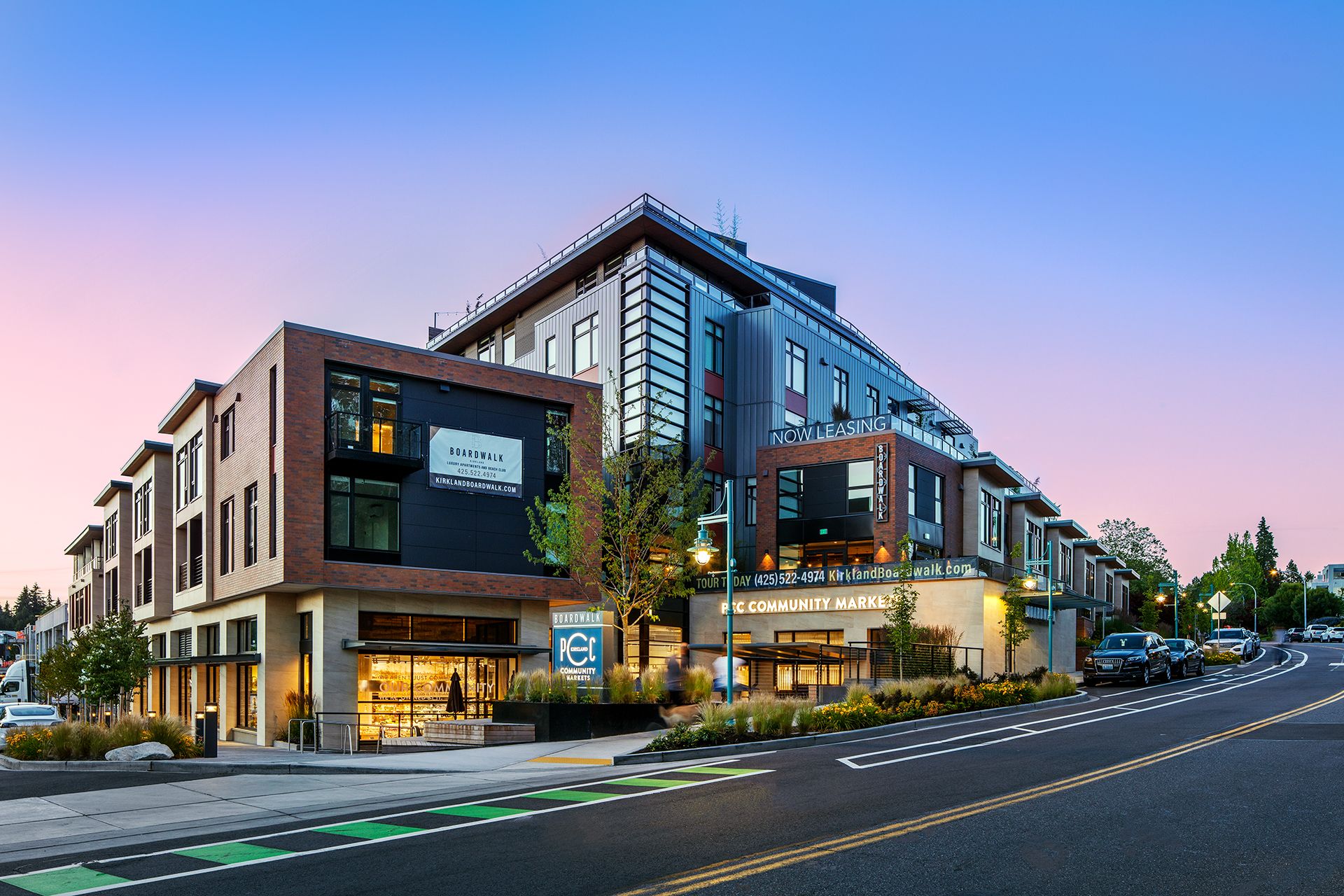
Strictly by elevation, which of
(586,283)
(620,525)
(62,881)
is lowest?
(62,881)

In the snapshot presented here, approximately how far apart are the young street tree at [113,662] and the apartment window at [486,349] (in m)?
22.6

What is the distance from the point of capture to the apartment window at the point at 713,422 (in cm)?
4881

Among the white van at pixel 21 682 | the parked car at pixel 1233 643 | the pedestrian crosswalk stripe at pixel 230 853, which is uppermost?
the pedestrian crosswalk stripe at pixel 230 853

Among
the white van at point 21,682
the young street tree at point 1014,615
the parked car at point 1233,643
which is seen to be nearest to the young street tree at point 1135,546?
the parked car at point 1233,643

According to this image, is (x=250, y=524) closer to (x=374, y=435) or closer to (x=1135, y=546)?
(x=374, y=435)

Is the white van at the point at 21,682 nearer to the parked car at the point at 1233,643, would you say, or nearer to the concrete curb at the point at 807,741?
the concrete curb at the point at 807,741

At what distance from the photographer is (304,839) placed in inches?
459

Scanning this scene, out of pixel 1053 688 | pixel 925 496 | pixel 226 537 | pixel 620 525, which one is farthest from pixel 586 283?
pixel 1053 688

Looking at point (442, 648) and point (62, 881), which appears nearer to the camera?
point (62, 881)

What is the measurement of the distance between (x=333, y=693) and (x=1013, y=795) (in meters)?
22.9

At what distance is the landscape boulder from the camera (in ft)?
66.8

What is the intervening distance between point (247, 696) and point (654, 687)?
16436 millimetres

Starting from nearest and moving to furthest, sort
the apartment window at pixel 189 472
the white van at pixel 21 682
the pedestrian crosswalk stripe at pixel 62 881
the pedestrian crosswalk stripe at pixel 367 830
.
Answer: the pedestrian crosswalk stripe at pixel 62 881, the pedestrian crosswalk stripe at pixel 367 830, the apartment window at pixel 189 472, the white van at pixel 21 682

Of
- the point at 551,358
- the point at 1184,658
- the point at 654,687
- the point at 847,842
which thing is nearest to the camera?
the point at 847,842
